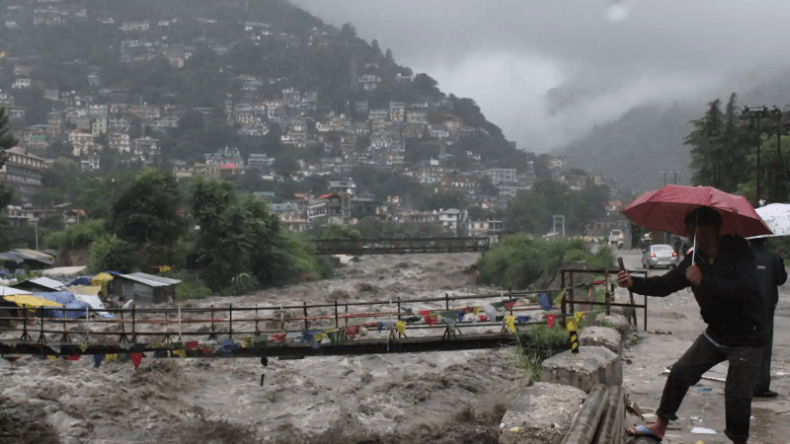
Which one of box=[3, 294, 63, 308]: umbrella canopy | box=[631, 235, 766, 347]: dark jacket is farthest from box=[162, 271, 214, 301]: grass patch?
box=[631, 235, 766, 347]: dark jacket

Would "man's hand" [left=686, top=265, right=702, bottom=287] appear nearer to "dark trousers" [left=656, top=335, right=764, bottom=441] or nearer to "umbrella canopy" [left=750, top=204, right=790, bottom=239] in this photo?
"dark trousers" [left=656, top=335, right=764, bottom=441]

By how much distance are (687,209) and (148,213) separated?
121ft

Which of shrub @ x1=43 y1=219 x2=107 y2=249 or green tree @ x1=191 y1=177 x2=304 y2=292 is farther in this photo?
shrub @ x1=43 y1=219 x2=107 y2=249

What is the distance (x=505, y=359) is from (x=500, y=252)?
28349 millimetres

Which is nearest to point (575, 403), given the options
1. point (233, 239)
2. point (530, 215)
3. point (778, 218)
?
point (778, 218)

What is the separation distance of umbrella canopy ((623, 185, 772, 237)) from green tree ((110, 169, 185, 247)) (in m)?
36.2

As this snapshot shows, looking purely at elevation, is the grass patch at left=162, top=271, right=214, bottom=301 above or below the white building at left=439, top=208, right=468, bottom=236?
below

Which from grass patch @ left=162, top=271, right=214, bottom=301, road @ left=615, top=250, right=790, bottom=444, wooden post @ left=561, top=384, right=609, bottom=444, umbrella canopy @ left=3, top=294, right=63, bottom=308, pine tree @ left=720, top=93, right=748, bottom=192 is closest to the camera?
wooden post @ left=561, top=384, right=609, bottom=444

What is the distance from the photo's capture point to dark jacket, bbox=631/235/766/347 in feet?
15.0

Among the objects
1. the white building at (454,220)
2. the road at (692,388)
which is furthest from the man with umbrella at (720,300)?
the white building at (454,220)

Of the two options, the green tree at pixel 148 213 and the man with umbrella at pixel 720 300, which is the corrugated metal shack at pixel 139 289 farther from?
the man with umbrella at pixel 720 300

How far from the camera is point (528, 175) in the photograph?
608 feet

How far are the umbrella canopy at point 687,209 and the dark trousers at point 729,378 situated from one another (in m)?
0.74

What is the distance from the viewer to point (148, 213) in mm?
39094
